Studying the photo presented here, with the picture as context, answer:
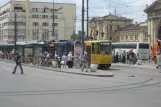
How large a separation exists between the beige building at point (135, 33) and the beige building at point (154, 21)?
35.5 feet

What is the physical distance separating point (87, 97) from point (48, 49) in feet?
127

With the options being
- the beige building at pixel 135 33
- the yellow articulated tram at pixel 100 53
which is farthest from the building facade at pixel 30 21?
the yellow articulated tram at pixel 100 53

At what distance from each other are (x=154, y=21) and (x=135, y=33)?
2406 centimetres

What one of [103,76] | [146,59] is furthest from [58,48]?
[103,76]

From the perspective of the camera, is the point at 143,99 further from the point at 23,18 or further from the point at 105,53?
the point at 23,18

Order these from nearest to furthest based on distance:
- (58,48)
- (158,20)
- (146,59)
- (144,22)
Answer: (58,48)
(146,59)
(158,20)
(144,22)

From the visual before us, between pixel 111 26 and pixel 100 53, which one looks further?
pixel 111 26

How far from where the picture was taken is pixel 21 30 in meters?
152

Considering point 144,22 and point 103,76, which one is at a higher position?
point 144,22

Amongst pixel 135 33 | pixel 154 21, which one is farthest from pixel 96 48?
pixel 135 33

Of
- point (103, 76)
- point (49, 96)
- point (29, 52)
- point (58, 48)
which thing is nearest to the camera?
point (49, 96)

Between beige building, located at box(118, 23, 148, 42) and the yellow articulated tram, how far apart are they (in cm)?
7293

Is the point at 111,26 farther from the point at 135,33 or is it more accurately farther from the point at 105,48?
the point at 105,48

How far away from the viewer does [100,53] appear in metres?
40.1
